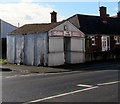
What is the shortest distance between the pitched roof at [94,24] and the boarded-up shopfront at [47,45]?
8.04 meters

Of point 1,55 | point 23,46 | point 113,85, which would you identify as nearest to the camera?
point 113,85

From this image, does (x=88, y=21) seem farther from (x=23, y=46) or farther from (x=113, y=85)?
(x=113, y=85)

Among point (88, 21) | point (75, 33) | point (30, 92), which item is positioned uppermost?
point (88, 21)

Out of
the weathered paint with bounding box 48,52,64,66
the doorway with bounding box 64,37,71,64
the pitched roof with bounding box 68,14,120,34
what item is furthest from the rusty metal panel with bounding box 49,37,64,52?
the pitched roof with bounding box 68,14,120,34

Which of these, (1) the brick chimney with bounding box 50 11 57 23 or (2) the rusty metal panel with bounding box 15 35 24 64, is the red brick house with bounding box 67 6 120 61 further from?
(2) the rusty metal panel with bounding box 15 35 24 64

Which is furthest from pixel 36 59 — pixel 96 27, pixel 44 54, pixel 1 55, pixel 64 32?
pixel 96 27

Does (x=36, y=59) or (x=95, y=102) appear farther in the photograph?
(x=36, y=59)

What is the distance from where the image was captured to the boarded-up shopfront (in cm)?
2269

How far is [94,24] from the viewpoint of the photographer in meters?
36.2

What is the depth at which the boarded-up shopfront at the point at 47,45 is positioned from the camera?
22.7m

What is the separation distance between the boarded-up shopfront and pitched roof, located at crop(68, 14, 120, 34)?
804 centimetres

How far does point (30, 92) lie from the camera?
31.4 ft

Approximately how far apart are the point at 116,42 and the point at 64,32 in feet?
48.9

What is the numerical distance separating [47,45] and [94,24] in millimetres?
15491
